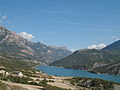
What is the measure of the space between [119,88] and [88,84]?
22.0 m

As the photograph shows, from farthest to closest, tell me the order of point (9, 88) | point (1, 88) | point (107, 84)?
point (107, 84)
point (9, 88)
point (1, 88)

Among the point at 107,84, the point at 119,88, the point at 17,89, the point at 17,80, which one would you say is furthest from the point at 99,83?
the point at 17,89

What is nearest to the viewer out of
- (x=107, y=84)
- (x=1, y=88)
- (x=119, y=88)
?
(x=1, y=88)

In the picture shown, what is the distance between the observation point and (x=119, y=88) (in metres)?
68.7

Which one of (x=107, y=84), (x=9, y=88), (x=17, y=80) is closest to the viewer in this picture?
(x=9, y=88)

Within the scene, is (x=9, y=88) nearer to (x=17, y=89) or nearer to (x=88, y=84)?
(x=17, y=89)

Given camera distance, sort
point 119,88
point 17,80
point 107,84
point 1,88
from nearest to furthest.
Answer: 1. point 1,88
2. point 17,80
3. point 119,88
4. point 107,84

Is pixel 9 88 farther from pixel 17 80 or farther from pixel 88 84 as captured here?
pixel 88 84

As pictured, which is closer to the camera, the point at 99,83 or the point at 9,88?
the point at 9,88

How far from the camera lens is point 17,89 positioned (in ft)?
121

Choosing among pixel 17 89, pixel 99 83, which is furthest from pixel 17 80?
pixel 99 83

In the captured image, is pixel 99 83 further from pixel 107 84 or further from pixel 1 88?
pixel 1 88

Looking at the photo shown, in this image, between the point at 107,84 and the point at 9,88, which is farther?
the point at 107,84

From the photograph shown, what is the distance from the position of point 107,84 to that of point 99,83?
3681 millimetres
